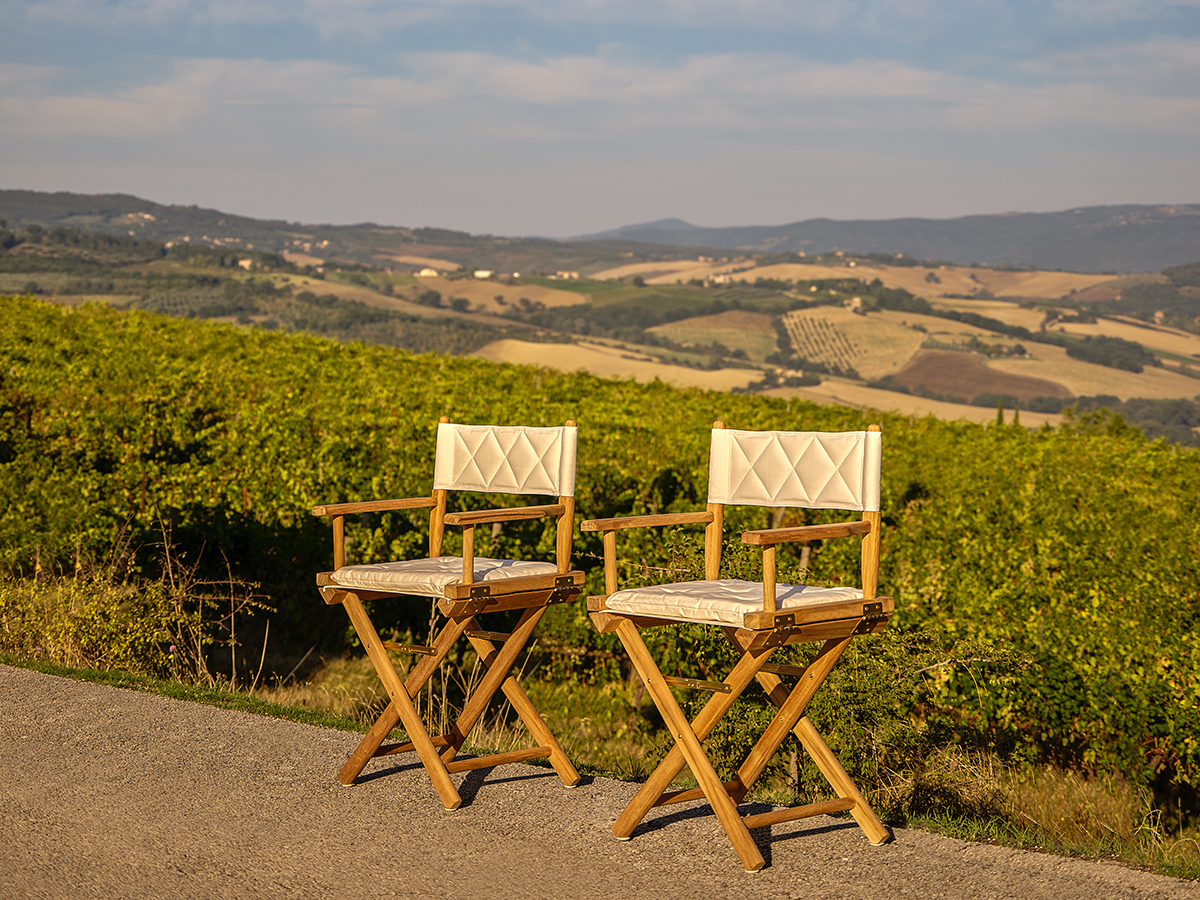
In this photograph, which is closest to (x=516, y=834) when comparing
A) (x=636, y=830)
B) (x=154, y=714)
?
(x=636, y=830)

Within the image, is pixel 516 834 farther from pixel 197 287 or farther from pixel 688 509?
pixel 197 287

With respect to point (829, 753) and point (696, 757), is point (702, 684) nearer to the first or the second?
point (696, 757)

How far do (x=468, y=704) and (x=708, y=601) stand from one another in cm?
124

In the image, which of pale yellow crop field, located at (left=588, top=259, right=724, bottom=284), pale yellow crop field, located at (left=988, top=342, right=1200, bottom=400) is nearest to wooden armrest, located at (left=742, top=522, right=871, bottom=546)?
pale yellow crop field, located at (left=988, top=342, right=1200, bottom=400)

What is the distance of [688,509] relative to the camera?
836cm

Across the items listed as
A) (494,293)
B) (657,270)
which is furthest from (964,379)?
(657,270)

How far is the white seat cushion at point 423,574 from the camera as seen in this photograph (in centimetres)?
390

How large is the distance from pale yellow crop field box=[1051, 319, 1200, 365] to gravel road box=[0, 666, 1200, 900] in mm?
93326

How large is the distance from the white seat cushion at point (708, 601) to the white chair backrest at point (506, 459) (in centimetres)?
74

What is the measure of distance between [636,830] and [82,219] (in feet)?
462

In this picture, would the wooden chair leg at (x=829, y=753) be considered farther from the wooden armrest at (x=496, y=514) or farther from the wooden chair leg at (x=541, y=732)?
the wooden armrest at (x=496, y=514)

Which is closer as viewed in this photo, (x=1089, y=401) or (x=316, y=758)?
(x=316, y=758)

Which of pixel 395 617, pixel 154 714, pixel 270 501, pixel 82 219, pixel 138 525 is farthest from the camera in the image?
pixel 82 219

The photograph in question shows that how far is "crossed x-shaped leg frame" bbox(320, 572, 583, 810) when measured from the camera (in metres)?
3.92
